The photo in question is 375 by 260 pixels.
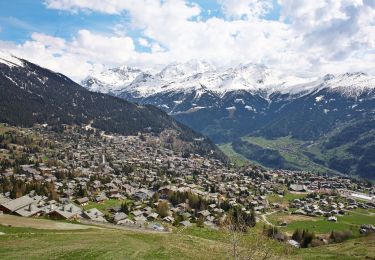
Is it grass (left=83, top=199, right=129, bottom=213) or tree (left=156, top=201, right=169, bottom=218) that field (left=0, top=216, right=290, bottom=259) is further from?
grass (left=83, top=199, right=129, bottom=213)

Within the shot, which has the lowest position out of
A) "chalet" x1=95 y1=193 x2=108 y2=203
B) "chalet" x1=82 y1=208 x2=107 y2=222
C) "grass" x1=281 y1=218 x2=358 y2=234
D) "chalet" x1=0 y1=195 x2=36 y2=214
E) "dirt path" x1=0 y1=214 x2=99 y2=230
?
"chalet" x1=95 y1=193 x2=108 y2=203

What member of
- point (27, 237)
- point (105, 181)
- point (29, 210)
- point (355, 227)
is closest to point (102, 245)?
point (27, 237)

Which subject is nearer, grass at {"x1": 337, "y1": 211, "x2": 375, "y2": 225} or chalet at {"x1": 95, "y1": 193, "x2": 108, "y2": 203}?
chalet at {"x1": 95, "y1": 193, "x2": 108, "y2": 203}

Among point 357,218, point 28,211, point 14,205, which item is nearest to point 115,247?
point 28,211

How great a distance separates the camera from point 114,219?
12250cm

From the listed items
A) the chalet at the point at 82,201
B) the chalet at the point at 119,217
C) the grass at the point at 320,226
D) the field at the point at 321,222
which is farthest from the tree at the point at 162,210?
the grass at the point at 320,226

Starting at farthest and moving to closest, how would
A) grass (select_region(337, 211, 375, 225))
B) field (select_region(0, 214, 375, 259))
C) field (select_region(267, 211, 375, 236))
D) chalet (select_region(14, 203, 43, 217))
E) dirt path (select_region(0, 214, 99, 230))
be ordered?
grass (select_region(337, 211, 375, 225))
field (select_region(267, 211, 375, 236))
chalet (select_region(14, 203, 43, 217))
dirt path (select_region(0, 214, 99, 230))
field (select_region(0, 214, 375, 259))


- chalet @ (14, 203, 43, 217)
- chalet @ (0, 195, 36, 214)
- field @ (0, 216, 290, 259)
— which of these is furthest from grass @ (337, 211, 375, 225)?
field @ (0, 216, 290, 259)

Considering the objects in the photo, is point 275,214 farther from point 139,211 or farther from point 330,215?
point 139,211

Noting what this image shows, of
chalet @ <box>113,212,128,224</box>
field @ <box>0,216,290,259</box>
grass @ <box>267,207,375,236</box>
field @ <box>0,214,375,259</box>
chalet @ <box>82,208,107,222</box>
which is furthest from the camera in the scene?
grass @ <box>267,207,375,236</box>

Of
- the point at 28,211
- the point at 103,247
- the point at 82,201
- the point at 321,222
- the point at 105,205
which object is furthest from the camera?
the point at 321,222

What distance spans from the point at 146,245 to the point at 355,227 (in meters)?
130

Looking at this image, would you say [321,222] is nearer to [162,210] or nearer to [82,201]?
[162,210]

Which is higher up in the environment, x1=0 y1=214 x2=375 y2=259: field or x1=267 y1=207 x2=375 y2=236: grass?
x1=0 y1=214 x2=375 y2=259: field
